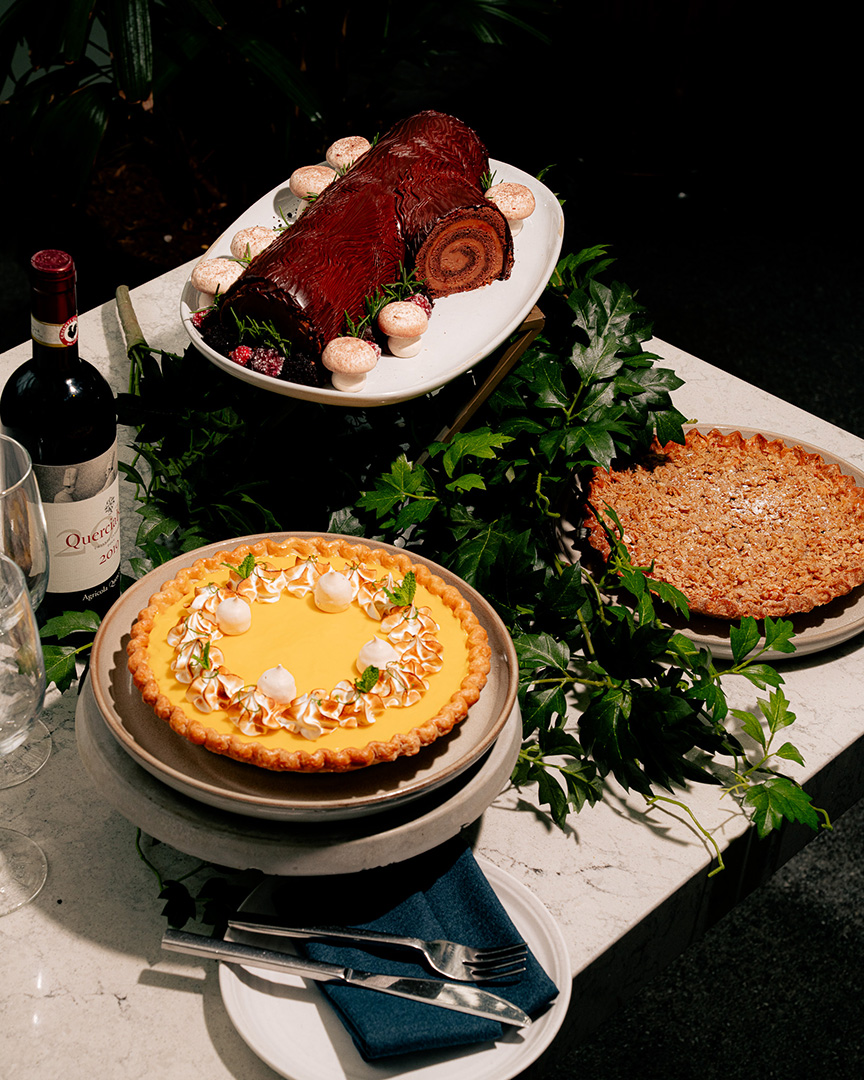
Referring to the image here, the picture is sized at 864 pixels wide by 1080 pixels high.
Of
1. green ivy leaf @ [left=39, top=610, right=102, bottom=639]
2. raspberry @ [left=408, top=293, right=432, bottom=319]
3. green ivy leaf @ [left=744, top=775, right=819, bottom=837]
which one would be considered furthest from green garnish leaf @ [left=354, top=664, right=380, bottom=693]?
raspberry @ [left=408, top=293, right=432, bottom=319]

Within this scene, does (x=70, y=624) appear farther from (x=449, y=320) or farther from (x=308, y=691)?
(x=449, y=320)

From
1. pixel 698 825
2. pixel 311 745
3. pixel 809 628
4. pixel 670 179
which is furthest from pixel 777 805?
pixel 670 179

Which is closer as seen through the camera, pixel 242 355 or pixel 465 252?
pixel 242 355

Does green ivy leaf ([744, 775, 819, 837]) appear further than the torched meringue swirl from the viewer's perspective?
Yes

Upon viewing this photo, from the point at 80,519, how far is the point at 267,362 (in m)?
0.30

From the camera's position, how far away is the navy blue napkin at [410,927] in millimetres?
917

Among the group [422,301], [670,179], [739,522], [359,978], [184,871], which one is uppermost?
[422,301]

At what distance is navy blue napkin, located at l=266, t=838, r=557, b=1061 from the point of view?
0.92 m

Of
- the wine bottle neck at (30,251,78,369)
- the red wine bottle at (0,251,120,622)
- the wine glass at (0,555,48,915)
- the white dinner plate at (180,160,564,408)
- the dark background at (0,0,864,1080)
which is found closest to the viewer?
the wine glass at (0,555,48,915)

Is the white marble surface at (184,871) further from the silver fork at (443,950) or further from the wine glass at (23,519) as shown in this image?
the wine glass at (23,519)

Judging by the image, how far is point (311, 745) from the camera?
961 millimetres

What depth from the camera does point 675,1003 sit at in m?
1.85

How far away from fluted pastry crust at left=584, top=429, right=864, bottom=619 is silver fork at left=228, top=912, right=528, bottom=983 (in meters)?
0.53

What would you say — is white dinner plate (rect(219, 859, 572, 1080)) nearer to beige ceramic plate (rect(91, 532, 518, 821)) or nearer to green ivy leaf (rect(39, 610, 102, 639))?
beige ceramic plate (rect(91, 532, 518, 821))
